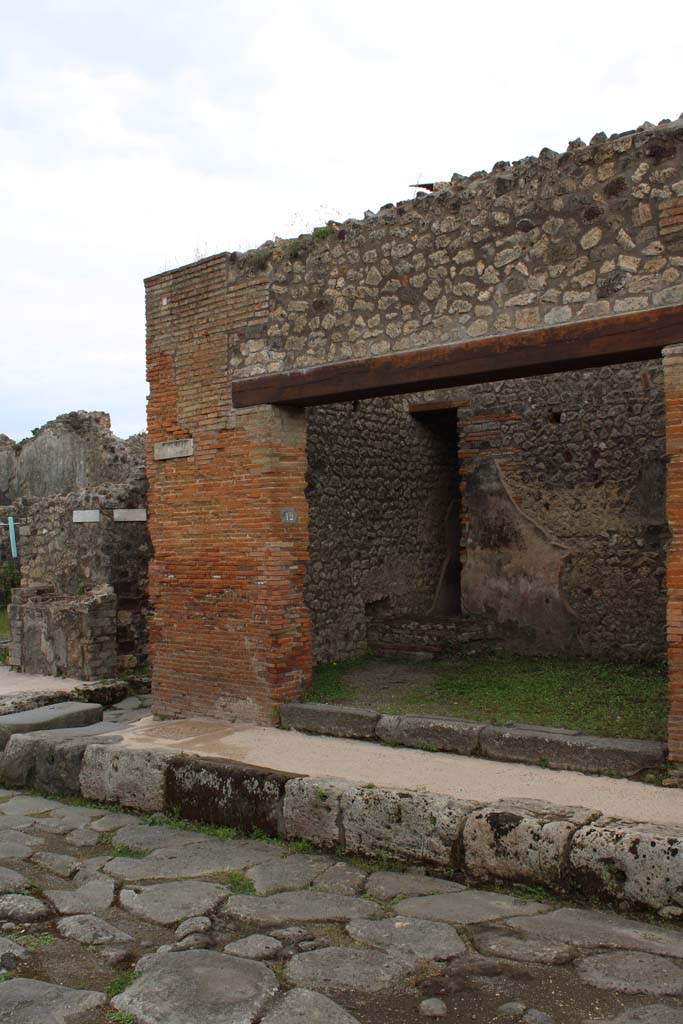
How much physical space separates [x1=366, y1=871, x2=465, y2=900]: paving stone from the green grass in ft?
5.74

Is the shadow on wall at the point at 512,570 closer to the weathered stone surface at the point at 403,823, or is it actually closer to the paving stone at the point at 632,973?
the weathered stone surface at the point at 403,823

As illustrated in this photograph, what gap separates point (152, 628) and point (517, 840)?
4.33 m

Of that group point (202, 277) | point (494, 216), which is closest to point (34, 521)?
point (202, 277)

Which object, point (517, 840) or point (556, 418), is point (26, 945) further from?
point (556, 418)

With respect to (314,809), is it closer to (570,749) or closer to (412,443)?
(570,749)

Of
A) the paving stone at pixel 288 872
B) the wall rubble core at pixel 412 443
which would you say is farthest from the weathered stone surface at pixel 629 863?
the paving stone at pixel 288 872

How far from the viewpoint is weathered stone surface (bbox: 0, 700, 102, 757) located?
686 centimetres

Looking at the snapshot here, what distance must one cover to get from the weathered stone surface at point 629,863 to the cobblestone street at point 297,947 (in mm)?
117

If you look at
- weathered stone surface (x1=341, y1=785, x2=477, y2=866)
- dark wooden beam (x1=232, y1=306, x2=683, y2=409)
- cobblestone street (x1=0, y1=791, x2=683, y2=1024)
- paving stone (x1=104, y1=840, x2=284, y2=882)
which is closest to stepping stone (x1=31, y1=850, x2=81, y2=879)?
cobblestone street (x1=0, y1=791, x2=683, y2=1024)

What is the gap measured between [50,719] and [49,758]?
29.4 inches

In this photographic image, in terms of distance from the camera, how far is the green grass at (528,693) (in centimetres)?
627

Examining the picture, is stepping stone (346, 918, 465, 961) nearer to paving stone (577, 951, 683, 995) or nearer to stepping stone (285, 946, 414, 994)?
stepping stone (285, 946, 414, 994)

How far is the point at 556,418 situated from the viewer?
916 cm

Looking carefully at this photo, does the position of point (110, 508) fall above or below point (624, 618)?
above
